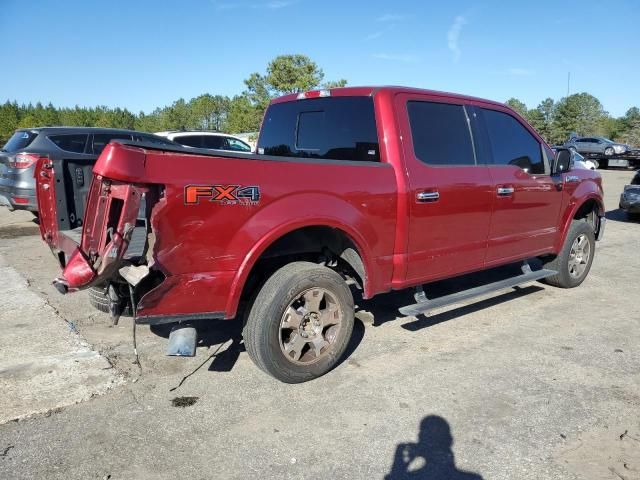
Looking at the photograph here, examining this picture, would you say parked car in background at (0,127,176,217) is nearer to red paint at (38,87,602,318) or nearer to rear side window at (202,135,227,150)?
rear side window at (202,135,227,150)

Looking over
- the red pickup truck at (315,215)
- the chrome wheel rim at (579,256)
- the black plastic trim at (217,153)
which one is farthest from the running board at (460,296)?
the black plastic trim at (217,153)

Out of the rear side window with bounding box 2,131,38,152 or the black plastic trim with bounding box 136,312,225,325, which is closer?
the black plastic trim with bounding box 136,312,225,325

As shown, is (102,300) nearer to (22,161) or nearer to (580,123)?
(22,161)

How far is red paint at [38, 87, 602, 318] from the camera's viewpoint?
2799 millimetres

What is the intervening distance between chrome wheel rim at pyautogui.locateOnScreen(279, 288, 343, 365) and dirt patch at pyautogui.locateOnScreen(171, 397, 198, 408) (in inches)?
26.5

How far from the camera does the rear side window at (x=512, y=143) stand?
4.81 m

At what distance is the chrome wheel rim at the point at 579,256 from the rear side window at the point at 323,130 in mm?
3340

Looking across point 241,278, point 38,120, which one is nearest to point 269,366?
point 241,278

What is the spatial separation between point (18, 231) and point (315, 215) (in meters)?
8.10

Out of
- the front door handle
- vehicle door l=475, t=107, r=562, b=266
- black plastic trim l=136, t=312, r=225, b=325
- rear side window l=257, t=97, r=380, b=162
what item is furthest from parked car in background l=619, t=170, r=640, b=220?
black plastic trim l=136, t=312, r=225, b=325

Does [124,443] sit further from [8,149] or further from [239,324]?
[8,149]

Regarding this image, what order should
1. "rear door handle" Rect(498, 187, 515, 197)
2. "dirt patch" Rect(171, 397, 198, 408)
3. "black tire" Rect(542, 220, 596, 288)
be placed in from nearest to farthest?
"dirt patch" Rect(171, 397, 198, 408) → "rear door handle" Rect(498, 187, 515, 197) → "black tire" Rect(542, 220, 596, 288)

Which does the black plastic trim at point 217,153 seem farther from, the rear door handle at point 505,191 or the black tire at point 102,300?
the rear door handle at point 505,191

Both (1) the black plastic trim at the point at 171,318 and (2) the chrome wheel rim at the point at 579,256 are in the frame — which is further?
(2) the chrome wheel rim at the point at 579,256
